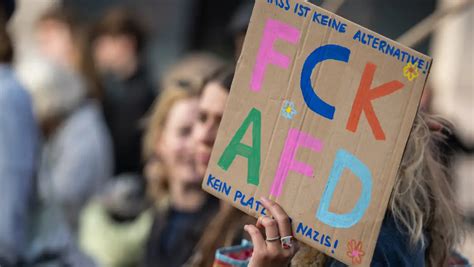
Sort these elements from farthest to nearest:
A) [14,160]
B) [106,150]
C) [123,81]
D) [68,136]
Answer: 1. [123,81]
2. [106,150]
3. [68,136]
4. [14,160]

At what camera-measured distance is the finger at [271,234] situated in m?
2.48

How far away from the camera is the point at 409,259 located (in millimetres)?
2561

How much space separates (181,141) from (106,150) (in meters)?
1.16

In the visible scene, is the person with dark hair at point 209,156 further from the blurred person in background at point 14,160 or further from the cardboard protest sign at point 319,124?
the cardboard protest sign at point 319,124

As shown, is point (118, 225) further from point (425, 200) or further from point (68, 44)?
point (425, 200)

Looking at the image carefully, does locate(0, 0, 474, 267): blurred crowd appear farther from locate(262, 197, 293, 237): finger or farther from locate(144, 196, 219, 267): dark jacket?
locate(262, 197, 293, 237): finger

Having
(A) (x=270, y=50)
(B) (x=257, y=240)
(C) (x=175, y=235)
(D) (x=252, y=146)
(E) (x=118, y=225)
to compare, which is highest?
(A) (x=270, y=50)

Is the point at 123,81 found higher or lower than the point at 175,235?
higher

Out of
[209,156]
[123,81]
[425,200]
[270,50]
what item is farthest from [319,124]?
[123,81]

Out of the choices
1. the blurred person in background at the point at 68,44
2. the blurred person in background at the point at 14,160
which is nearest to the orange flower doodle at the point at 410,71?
the blurred person in background at the point at 14,160

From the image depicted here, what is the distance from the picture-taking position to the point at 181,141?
4.94 m

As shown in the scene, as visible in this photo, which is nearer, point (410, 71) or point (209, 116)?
point (410, 71)

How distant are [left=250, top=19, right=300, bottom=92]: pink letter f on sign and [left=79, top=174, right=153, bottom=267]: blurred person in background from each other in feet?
8.94

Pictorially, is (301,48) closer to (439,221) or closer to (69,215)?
(439,221)
